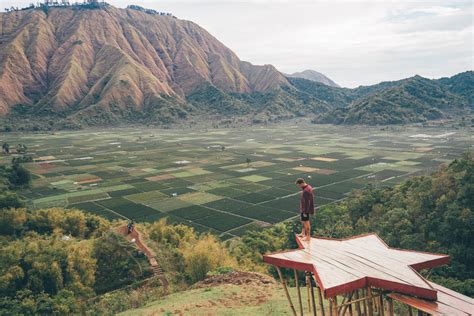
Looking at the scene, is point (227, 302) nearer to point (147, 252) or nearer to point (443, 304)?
point (443, 304)

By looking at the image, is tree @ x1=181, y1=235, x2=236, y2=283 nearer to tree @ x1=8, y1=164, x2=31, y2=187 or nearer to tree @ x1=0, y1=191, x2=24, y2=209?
tree @ x1=0, y1=191, x2=24, y2=209

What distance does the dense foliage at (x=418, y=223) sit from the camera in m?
33.9

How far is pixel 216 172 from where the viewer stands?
102 meters

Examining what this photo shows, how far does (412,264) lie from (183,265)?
2662 centimetres

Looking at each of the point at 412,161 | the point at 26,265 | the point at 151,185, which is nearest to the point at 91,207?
the point at 151,185

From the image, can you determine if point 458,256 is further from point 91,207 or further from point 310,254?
point 91,207

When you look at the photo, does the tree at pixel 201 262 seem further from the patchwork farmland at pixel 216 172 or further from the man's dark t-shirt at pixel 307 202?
the patchwork farmland at pixel 216 172

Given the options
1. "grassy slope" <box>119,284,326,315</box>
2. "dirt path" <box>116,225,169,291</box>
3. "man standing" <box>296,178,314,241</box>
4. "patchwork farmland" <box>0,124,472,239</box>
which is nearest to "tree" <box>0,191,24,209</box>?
"patchwork farmland" <box>0,124,472,239</box>

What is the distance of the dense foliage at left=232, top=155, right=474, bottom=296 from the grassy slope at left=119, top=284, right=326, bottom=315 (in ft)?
41.1

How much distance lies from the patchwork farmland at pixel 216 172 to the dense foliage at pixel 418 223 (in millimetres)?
11693

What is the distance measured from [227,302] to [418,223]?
29.8 m

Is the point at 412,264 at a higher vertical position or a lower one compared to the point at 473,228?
higher

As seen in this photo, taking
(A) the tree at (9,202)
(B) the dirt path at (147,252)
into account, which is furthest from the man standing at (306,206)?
(A) the tree at (9,202)

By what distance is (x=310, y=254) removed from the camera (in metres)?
13.2
